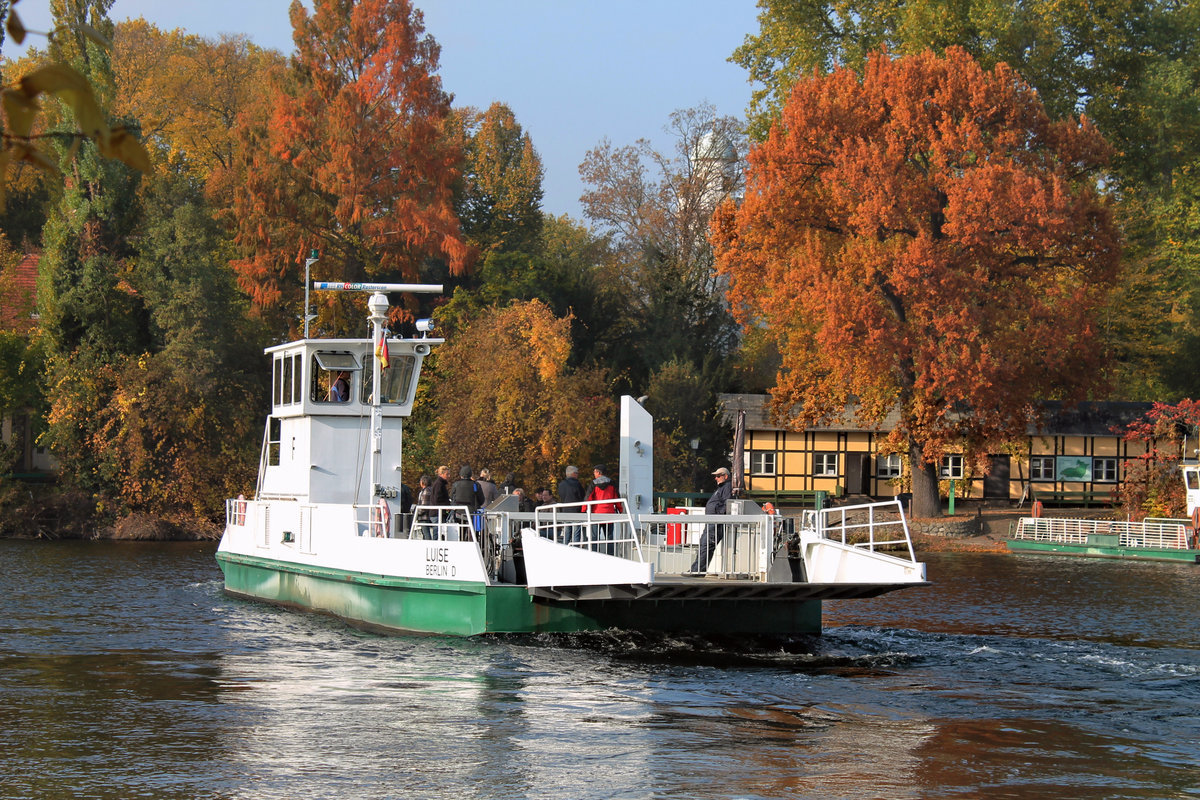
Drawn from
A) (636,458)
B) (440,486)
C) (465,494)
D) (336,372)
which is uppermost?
(336,372)

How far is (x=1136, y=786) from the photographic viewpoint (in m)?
10.6

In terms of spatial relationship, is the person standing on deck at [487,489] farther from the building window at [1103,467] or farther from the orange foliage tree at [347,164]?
the building window at [1103,467]

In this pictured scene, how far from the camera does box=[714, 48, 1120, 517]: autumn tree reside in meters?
41.8

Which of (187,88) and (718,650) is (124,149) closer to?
(718,650)

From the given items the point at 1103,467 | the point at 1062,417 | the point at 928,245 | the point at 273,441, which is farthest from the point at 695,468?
the point at 273,441

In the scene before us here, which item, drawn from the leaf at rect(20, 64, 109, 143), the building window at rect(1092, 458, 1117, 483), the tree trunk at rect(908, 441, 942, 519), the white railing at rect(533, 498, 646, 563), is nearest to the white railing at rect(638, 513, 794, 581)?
the white railing at rect(533, 498, 646, 563)

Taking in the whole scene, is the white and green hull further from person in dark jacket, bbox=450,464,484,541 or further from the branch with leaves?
the branch with leaves

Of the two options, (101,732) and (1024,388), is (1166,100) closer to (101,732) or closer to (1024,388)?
(1024,388)

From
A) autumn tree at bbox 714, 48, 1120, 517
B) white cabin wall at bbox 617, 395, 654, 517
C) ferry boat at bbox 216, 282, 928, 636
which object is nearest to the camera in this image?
ferry boat at bbox 216, 282, 928, 636

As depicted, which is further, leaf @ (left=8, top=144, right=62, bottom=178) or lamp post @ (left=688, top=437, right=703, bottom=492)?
lamp post @ (left=688, top=437, right=703, bottom=492)

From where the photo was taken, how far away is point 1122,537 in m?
39.8

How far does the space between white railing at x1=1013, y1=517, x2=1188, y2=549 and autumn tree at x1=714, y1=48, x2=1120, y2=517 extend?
368 cm

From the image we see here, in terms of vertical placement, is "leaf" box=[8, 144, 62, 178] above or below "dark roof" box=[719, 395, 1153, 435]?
below

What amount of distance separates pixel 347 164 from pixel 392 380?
1023 inches
